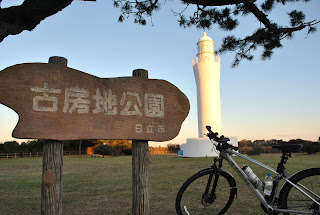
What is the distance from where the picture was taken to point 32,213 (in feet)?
12.5

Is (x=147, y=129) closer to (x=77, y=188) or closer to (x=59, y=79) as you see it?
(x=59, y=79)

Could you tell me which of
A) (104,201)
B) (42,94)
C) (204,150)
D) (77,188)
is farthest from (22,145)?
(42,94)

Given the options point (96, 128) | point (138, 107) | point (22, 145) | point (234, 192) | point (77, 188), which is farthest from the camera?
point (22, 145)

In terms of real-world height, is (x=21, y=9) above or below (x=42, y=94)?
above

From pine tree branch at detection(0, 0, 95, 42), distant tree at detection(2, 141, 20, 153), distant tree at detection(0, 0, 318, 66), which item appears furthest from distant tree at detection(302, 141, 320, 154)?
distant tree at detection(2, 141, 20, 153)

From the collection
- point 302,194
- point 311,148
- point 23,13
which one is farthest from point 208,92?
point 302,194

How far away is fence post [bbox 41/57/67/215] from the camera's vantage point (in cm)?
249

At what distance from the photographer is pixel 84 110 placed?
8.82 feet

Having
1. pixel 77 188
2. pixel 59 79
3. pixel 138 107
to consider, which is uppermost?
pixel 59 79

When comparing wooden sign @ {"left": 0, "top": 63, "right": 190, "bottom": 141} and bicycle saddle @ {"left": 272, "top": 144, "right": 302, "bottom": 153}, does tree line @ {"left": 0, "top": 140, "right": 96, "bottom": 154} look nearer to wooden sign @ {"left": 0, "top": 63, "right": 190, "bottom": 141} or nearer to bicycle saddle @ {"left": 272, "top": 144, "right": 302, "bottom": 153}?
wooden sign @ {"left": 0, "top": 63, "right": 190, "bottom": 141}

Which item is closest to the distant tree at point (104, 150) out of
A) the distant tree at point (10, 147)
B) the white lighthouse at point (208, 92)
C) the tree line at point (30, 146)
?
the tree line at point (30, 146)

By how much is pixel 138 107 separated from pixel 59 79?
921mm

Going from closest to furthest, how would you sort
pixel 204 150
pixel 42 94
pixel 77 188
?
pixel 42 94 → pixel 77 188 → pixel 204 150

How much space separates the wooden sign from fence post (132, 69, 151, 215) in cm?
16
